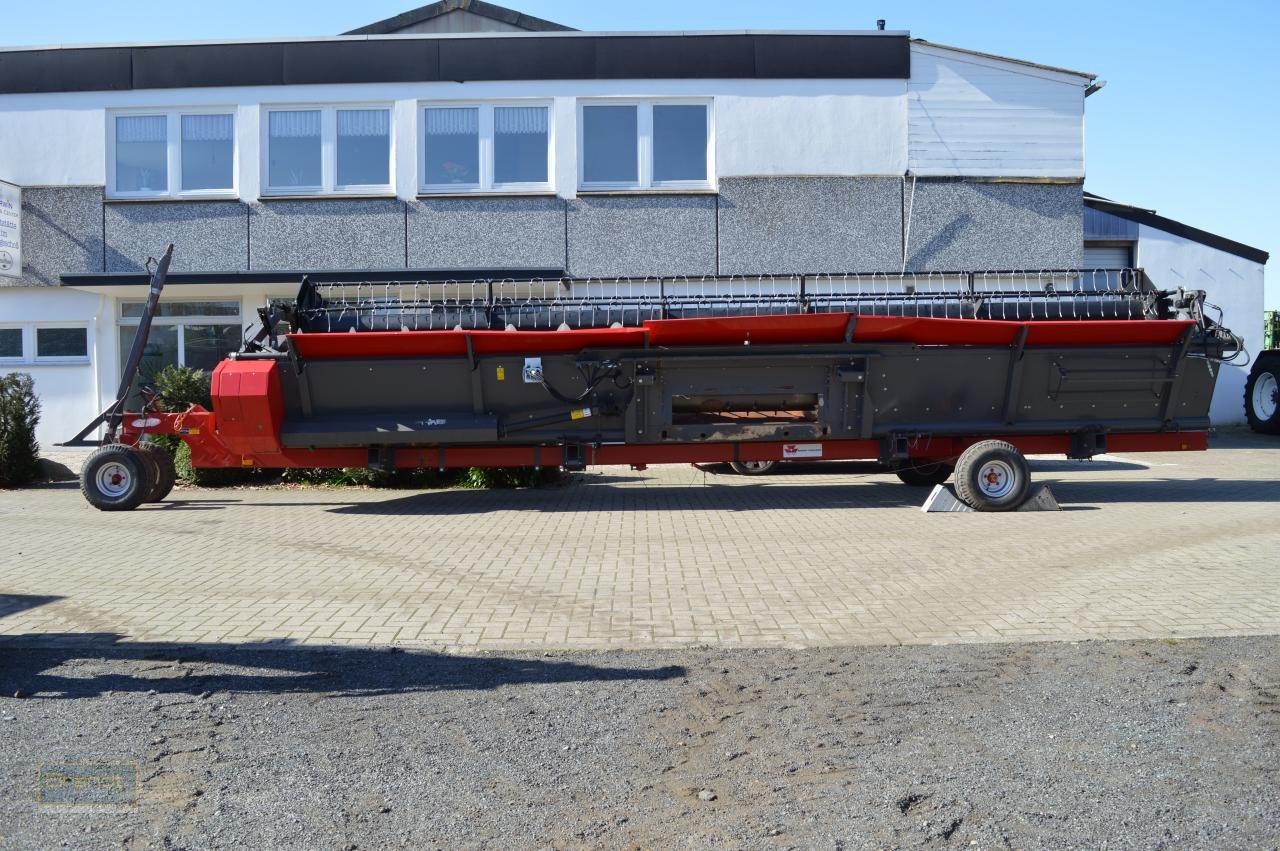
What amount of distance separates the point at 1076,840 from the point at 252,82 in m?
16.1

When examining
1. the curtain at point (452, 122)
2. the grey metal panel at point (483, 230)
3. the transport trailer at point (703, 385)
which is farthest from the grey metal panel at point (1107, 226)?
the curtain at point (452, 122)

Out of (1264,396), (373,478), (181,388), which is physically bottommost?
(373,478)

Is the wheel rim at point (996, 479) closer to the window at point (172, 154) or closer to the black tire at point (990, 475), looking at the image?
the black tire at point (990, 475)

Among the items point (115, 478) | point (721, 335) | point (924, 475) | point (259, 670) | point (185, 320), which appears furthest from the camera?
point (185, 320)

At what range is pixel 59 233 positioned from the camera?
1628cm

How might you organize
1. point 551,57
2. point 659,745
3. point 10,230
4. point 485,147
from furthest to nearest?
1. point 485,147
2. point 551,57
3. point 10,230
4. point 659,745

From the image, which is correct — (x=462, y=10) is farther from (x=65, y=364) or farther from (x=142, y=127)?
(x=65, y=364)

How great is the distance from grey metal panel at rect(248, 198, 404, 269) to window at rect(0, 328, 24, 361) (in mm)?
4175

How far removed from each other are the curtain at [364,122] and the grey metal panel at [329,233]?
3.61ft

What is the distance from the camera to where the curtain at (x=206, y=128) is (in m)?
16.2

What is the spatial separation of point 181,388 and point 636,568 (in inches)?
296

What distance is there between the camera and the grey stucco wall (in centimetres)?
1595

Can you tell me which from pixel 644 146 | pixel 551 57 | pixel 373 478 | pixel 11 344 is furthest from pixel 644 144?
pixel 11 344

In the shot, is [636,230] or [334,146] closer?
[636,230]
